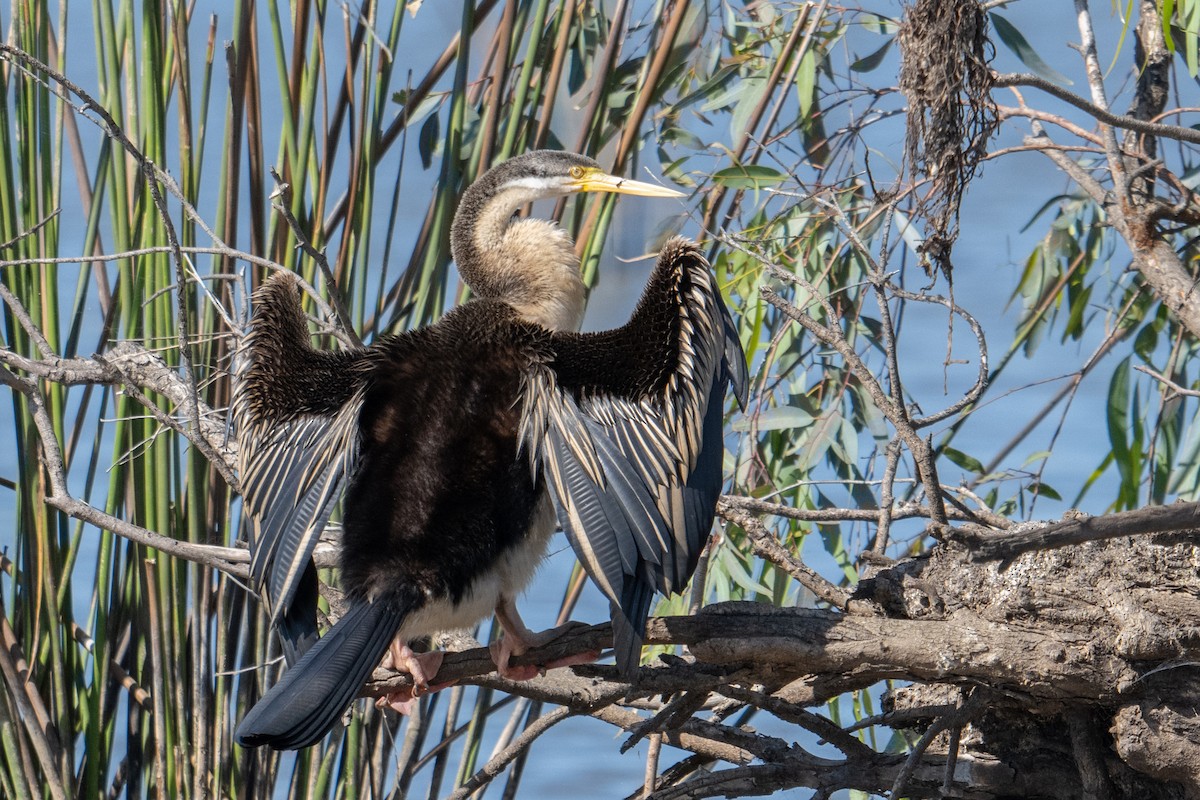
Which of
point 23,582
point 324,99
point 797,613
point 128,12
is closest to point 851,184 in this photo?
point 324,99

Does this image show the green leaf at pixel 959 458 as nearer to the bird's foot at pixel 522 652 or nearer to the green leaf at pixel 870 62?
the green leaf at pixel 870 62

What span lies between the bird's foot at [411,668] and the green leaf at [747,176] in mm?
1055

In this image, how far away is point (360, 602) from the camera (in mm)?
1690

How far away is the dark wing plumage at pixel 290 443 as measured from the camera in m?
1.73

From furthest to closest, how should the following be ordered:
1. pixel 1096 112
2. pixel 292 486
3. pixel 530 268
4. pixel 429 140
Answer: pixel 429 140
pixel 530 268
pixel 292 486
pixel 1096 112

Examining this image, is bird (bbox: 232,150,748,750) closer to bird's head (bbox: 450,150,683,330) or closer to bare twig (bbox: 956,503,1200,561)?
bird's head (bbox: 450,150,683,330)

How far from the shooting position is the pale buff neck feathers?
7.39 ft

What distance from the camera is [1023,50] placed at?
244 centimetres

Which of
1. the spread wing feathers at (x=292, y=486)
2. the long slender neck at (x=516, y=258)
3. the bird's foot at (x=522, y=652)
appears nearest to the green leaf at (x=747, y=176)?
the long slender neck at (x=516, y=258)

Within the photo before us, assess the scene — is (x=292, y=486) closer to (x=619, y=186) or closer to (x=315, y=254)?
(x=315, y=254)

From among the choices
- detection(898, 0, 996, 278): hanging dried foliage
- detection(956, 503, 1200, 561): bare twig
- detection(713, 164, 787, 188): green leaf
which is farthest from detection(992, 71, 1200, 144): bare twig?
detection(713, 164, 787, 188): green leaf

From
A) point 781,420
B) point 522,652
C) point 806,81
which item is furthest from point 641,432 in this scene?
point 806,81

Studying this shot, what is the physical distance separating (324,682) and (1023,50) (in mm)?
1690

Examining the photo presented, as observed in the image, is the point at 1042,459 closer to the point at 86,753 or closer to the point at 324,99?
the point at 324,99
